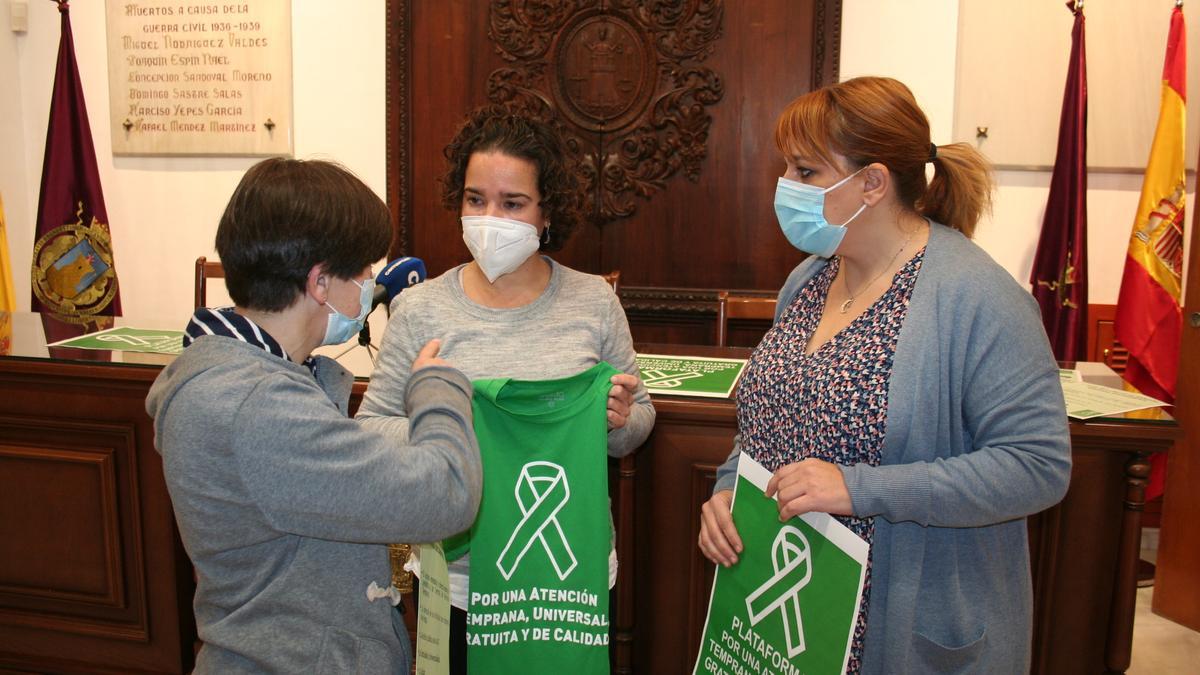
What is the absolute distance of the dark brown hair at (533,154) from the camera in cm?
183

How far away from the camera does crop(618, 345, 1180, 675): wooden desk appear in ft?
6.36

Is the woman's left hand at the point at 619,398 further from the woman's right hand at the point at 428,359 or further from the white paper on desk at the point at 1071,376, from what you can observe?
the white paper on desk at the point at 1071,376

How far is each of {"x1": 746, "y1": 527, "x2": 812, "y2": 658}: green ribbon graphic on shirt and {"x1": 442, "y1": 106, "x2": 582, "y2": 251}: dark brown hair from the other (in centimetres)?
82

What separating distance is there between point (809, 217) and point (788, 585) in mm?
622

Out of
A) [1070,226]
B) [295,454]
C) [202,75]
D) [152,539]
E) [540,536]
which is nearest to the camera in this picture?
[295,454]

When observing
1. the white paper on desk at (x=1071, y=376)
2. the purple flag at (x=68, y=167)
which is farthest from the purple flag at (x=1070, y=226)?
the purple flag at (x=68, y=167)

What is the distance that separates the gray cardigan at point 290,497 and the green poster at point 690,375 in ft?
3.39

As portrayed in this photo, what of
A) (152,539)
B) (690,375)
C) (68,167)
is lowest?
(152,539)

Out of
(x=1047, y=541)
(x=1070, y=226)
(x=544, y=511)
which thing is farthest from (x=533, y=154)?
(x=1070, y=226)

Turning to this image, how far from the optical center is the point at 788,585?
146 centimetres

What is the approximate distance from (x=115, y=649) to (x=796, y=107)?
7.54 feet

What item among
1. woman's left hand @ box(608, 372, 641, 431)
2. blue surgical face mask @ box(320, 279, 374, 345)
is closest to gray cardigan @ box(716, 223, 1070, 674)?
woman's left hand @ box(608, 372, 641, 431)

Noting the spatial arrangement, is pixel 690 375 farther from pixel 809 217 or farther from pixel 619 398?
pixel 809 217

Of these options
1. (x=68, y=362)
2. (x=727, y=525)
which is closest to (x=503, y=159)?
(x=727, y=525)
